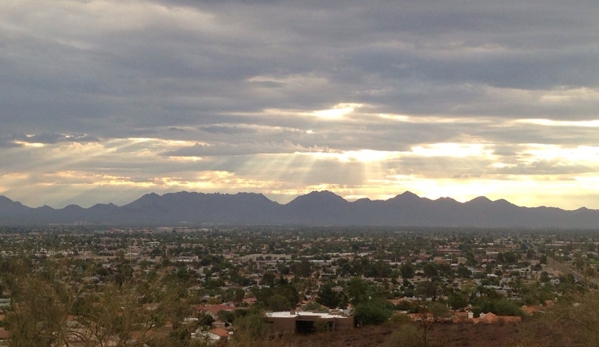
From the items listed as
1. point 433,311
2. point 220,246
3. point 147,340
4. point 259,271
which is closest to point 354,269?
point 259,271

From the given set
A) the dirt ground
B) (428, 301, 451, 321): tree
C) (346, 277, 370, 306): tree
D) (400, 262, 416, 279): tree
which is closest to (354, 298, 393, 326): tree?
the dirt ground

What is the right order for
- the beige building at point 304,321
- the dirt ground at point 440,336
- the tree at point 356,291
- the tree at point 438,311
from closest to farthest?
the dirt ground at point 440,336, the beige building at point 304,321, the tree at point 438,311, the tree at point 356,291

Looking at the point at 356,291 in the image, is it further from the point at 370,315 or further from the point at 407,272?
the point at 407,272

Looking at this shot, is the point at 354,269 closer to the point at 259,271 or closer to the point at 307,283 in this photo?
the point at 259,271

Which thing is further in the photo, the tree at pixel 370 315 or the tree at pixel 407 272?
the tree at pixel 407 272

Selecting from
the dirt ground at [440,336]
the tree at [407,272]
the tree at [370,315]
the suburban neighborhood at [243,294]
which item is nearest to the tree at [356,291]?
the suburban neighborhood at [243,294]

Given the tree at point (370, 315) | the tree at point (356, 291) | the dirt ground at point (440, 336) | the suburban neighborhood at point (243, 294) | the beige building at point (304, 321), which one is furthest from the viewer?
the tree at point (356, 291)

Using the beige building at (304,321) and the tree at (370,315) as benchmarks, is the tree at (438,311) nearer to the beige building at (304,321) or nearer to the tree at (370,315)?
the tree at (370,315)

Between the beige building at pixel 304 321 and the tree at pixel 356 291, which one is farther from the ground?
the tree at pixel 356 291

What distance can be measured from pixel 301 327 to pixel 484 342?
38.4ft

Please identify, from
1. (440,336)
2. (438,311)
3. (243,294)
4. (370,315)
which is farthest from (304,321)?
(243,294)

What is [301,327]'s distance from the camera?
43281 millimetres

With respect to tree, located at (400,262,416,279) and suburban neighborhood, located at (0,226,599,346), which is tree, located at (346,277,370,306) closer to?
suburban neighborhood, located at (0,226,599,346)

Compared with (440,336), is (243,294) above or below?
below
